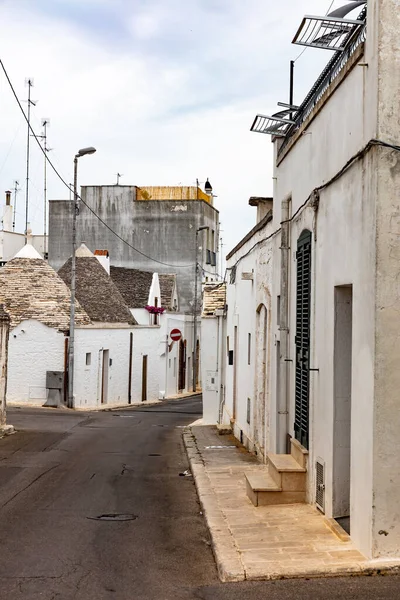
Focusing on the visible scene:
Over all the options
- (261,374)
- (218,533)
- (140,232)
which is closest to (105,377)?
(140,232)

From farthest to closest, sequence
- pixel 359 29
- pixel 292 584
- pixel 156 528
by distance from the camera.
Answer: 1. pixel 156 528
2. pixel 359 29
3. pixel 292 584

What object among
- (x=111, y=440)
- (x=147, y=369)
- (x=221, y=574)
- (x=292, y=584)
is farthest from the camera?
(x=147, y=369)

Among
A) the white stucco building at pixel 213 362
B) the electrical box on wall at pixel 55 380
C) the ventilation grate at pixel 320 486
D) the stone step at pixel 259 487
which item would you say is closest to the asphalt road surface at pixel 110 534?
the stone step at pixel 259 487

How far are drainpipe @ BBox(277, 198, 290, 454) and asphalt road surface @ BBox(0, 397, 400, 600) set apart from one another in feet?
5.05

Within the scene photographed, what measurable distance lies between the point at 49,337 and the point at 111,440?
534 inches

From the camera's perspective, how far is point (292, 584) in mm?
6242

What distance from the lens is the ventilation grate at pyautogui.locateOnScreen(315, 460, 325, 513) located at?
8469 mm

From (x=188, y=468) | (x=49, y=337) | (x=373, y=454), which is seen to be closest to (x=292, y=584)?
(x=373, y=454)

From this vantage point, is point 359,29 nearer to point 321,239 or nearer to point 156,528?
point 321,239

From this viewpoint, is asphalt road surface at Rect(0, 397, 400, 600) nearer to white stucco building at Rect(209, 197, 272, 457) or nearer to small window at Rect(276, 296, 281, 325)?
white stucco building at Rect(209, 197, 272, 457)

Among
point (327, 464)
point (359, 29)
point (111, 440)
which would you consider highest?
point (359, 29)

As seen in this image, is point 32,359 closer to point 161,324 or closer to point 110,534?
point 161,324

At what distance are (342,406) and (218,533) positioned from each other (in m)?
1.81

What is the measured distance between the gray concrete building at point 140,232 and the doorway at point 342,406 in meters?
46.7
